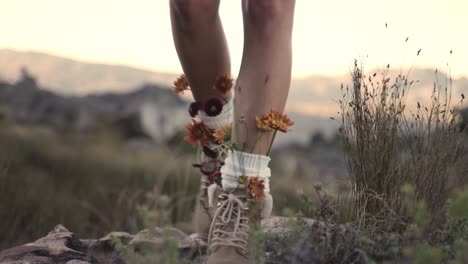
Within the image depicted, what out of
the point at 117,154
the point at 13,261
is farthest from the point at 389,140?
the point at 117,154

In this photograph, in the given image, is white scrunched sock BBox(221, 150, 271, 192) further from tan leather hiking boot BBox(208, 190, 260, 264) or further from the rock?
the rock

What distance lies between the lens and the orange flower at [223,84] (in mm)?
3635

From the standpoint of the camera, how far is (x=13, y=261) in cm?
323

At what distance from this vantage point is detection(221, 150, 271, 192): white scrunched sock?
310 centimetres

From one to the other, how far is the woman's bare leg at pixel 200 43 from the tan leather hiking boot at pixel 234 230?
2.64 ft

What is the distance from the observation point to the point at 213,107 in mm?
3795

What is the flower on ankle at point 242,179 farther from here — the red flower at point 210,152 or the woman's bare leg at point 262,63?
the red flower at point 210,152

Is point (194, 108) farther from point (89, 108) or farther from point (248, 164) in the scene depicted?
point (89, 108)

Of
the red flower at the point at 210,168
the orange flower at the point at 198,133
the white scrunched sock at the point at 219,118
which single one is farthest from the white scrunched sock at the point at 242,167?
the white scrunched sock at the point at 219,118

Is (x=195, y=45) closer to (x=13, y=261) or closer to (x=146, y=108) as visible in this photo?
(x=13, y=261)

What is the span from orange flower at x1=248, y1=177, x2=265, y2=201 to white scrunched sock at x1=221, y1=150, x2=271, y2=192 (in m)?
0.02

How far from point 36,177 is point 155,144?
3367 mm

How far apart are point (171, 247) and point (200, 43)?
176cm

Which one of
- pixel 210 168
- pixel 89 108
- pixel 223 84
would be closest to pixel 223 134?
pixel 210 168
